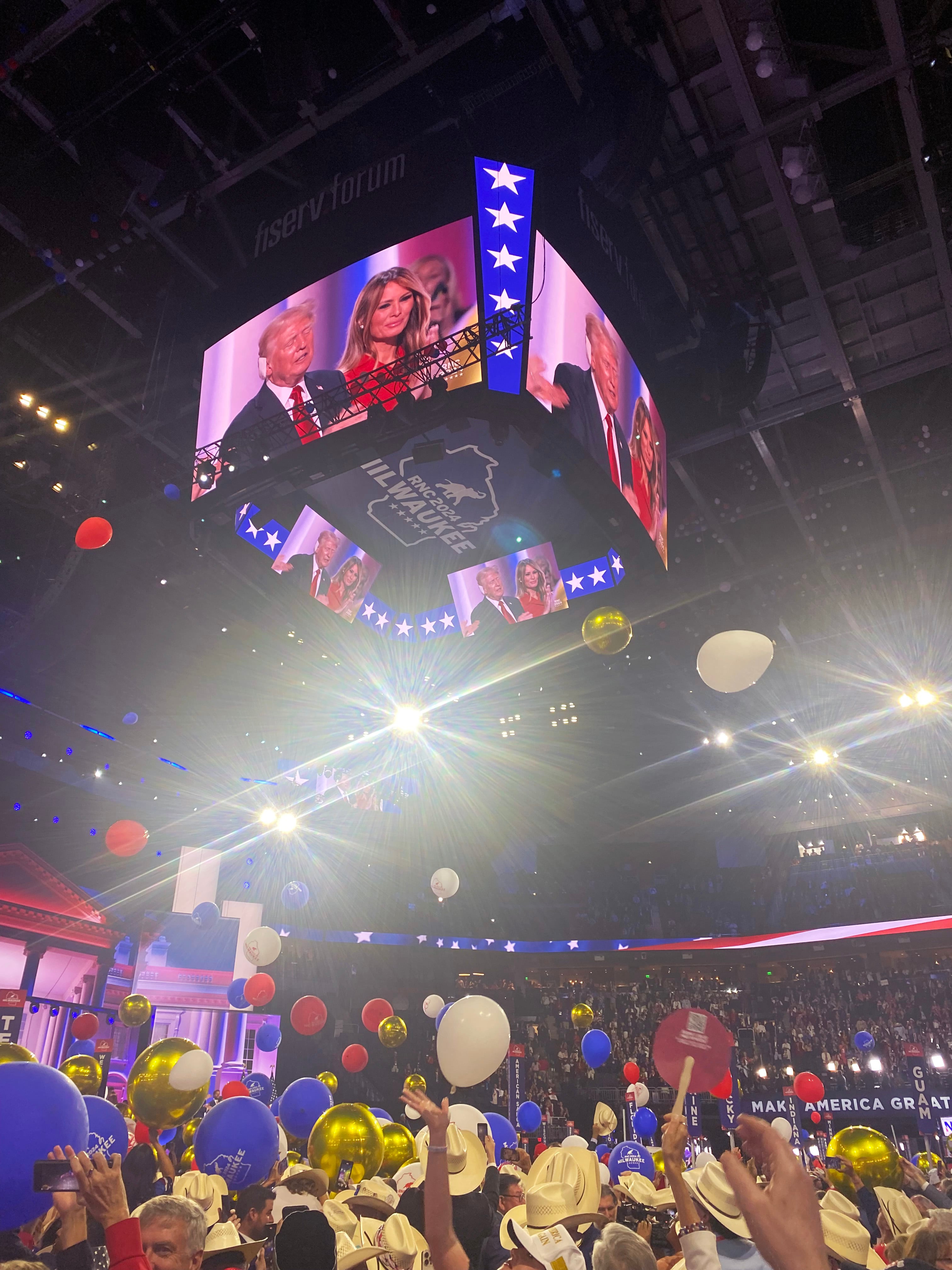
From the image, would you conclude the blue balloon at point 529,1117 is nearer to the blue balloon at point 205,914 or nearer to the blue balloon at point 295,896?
the blue balloon at point 295,896

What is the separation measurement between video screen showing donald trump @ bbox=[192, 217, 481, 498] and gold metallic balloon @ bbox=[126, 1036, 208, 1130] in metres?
4.64

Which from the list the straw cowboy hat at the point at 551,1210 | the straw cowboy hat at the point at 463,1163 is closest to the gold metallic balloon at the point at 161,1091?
the straw cowboy hat at the point at 463,1163

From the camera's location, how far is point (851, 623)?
1240 centimetres

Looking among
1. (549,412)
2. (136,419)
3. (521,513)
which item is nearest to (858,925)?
(521,513)

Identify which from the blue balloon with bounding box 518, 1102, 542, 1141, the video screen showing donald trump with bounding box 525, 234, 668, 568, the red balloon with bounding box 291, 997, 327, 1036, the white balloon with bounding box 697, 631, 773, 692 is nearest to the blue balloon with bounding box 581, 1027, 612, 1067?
the blue balloon with bounding box 518, 1102, 542, 1141

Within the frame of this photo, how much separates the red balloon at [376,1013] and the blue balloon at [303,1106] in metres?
5.24

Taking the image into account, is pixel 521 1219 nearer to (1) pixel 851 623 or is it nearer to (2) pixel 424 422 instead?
(2) pixel 424 422

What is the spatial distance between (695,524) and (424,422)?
5775 mm

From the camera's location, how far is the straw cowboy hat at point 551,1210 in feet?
10.2

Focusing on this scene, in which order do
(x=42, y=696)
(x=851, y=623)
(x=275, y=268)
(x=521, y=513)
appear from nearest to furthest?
(x=275, y=268)
(x=521, y=513)
(x=42, y=696)
(x=851, y=623)

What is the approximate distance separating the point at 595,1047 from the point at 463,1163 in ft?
28.8

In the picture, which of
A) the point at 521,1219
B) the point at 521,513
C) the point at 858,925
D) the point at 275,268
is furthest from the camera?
the point at 858,925

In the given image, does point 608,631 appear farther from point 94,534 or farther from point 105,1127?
point 105,1127

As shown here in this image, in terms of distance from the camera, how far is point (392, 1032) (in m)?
10.7
